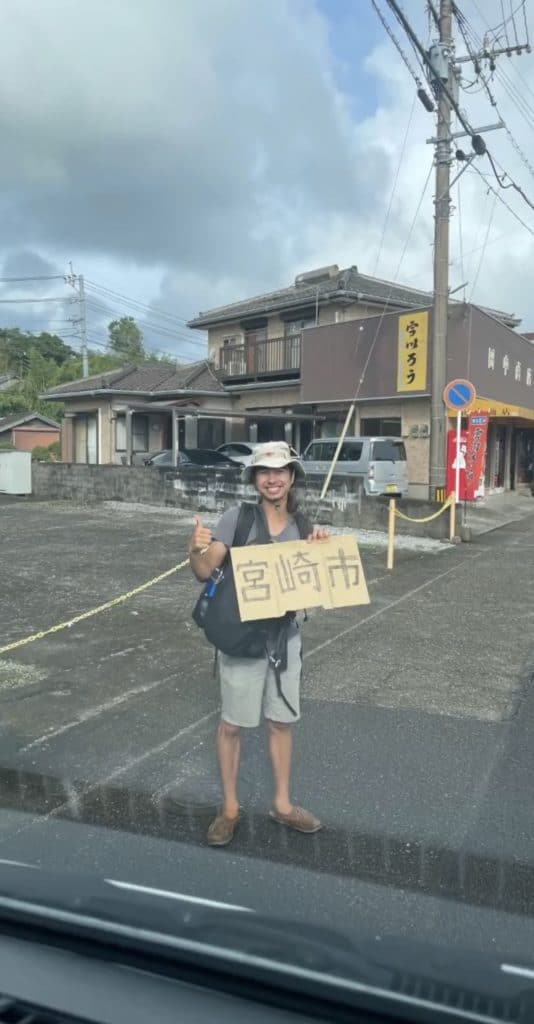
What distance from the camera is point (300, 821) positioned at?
3.55 m

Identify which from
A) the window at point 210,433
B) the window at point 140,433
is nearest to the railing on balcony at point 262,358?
the window at point 210,433

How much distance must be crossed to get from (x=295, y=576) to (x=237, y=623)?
0.36 meters

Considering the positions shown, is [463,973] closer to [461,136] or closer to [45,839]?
[45,839]

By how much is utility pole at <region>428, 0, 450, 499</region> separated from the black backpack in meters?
11.2

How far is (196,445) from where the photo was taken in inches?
1047

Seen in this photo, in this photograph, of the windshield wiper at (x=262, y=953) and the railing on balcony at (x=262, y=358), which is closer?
the windshield wiper at (x=262, y=953)

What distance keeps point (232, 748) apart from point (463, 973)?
1913mm

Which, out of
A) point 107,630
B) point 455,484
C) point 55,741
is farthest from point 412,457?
point 55,741

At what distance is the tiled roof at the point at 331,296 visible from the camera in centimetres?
2409

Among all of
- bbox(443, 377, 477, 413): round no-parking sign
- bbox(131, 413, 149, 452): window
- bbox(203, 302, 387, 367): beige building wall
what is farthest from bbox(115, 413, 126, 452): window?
bbox(443, 377, 477, 413): round no-parking sign

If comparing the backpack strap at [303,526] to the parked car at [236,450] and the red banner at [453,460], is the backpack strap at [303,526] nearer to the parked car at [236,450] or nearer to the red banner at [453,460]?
the red banner at [453,460]

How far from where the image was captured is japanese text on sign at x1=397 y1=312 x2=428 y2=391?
19.1 meters

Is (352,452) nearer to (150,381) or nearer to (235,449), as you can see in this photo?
(235,449)

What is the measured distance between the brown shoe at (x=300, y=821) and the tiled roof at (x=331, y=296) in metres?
20.1
